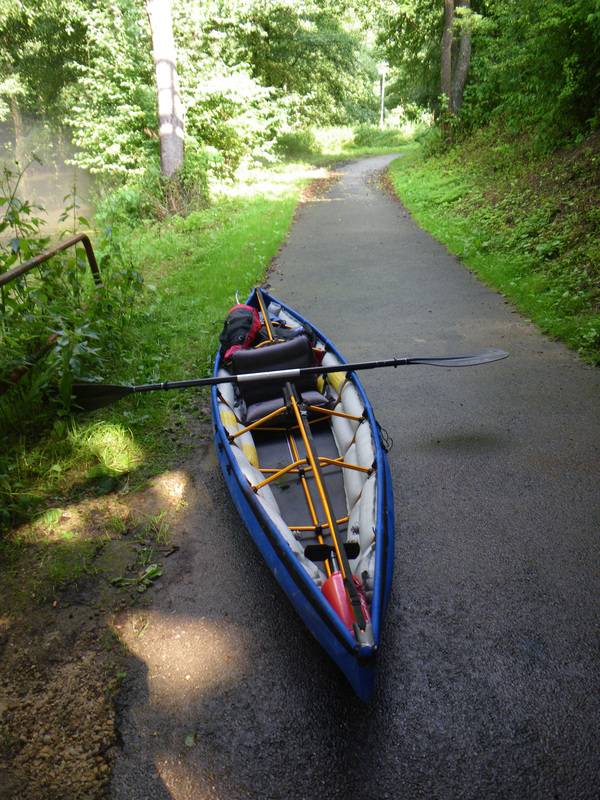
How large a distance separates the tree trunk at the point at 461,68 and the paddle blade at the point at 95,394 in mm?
16724

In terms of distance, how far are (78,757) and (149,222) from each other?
494 inches

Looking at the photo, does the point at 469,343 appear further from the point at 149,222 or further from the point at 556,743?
the point at 149,222

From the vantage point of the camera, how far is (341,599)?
241 centimetres

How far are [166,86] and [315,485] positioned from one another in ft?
42.2

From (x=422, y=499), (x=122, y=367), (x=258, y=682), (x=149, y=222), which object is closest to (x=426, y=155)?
(x=149, y=222)

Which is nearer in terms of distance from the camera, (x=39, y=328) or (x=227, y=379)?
(x=227, y=379)

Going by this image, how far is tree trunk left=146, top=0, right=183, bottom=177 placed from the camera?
12484mm

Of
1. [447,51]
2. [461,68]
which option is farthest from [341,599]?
[447,51]

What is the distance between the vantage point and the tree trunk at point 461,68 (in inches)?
625

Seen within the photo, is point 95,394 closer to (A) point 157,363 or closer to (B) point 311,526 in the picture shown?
(A) point 157,363

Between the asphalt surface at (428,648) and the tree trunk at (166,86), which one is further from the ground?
the tree trunk at (166,86)

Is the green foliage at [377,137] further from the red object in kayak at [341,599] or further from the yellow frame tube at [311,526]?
the red object in kayak at [341,599]

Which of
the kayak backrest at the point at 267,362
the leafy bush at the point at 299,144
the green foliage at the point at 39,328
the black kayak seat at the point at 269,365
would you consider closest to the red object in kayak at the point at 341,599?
the black kayak seat at the point at 269,365

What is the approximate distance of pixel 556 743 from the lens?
2271mm
